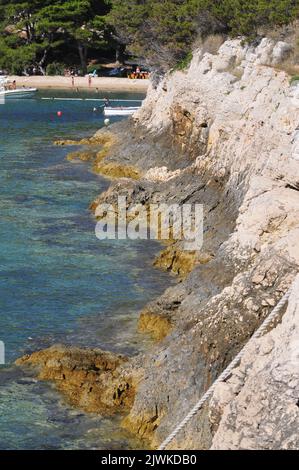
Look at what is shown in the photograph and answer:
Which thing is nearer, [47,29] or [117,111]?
[117,111]

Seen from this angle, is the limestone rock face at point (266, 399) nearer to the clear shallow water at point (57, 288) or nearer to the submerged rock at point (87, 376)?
the clear shallow water at point (57, 288)

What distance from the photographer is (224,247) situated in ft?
90.5

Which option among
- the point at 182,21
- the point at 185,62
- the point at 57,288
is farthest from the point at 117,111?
the point at 57,288

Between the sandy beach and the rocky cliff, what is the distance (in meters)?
45.9

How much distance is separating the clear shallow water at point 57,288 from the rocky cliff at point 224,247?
113 centimetres

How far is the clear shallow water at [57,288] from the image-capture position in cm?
2198

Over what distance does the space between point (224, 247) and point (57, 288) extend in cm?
709

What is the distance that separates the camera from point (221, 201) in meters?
37.5

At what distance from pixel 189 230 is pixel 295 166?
9429mm

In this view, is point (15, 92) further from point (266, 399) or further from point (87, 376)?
point (266, 399)

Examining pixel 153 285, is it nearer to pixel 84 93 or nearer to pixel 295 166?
pixel 295 166

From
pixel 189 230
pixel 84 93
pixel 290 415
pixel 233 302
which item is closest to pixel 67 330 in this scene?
pixel 233 302

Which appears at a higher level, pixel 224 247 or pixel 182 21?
pixel 224 247

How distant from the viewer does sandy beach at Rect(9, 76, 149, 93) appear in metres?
100
